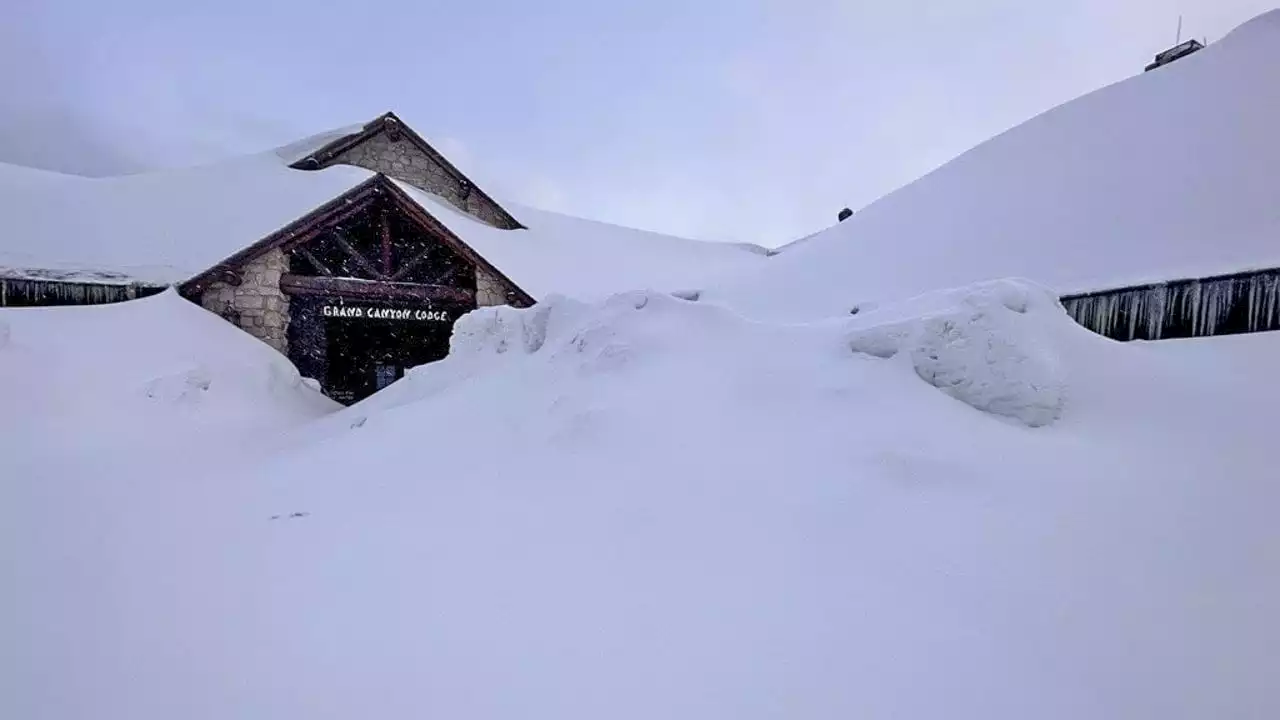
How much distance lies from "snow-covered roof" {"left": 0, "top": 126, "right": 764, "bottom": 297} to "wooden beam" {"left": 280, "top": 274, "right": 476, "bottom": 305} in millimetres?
1764

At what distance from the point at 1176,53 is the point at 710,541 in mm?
22883

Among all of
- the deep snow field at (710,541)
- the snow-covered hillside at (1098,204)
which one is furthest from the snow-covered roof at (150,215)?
the snow-covered hillside at (1098,204)

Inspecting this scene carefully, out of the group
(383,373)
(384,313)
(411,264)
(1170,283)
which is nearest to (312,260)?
(384,313)

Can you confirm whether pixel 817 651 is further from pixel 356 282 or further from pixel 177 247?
pixel 177 247

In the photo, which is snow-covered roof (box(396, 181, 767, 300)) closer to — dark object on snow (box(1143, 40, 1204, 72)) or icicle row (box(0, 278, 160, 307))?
icicle row (box(0, 278, 160, 307))

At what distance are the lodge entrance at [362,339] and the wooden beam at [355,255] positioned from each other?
0.59 m

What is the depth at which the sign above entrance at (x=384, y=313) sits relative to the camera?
12.5 m

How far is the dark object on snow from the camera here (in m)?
17.6

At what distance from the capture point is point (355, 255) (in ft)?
41.1

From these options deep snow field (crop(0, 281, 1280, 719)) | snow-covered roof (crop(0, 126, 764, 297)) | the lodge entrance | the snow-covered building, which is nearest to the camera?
deep snow field (crop(0, 281, 1280, 719))

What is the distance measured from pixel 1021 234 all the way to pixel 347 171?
58.9 ft

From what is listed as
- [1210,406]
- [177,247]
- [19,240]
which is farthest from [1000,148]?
[19,240]

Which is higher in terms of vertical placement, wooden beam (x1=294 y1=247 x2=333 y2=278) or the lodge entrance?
wooden beam (x1=294 y1=247 x2=333 y2=278)

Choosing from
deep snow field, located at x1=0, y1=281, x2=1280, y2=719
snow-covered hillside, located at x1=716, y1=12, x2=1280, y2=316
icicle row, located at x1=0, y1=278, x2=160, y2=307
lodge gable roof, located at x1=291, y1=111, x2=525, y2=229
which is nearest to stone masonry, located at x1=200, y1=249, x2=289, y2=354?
icicle row, located at x1=0, y1=278, x2=160, y2=307
